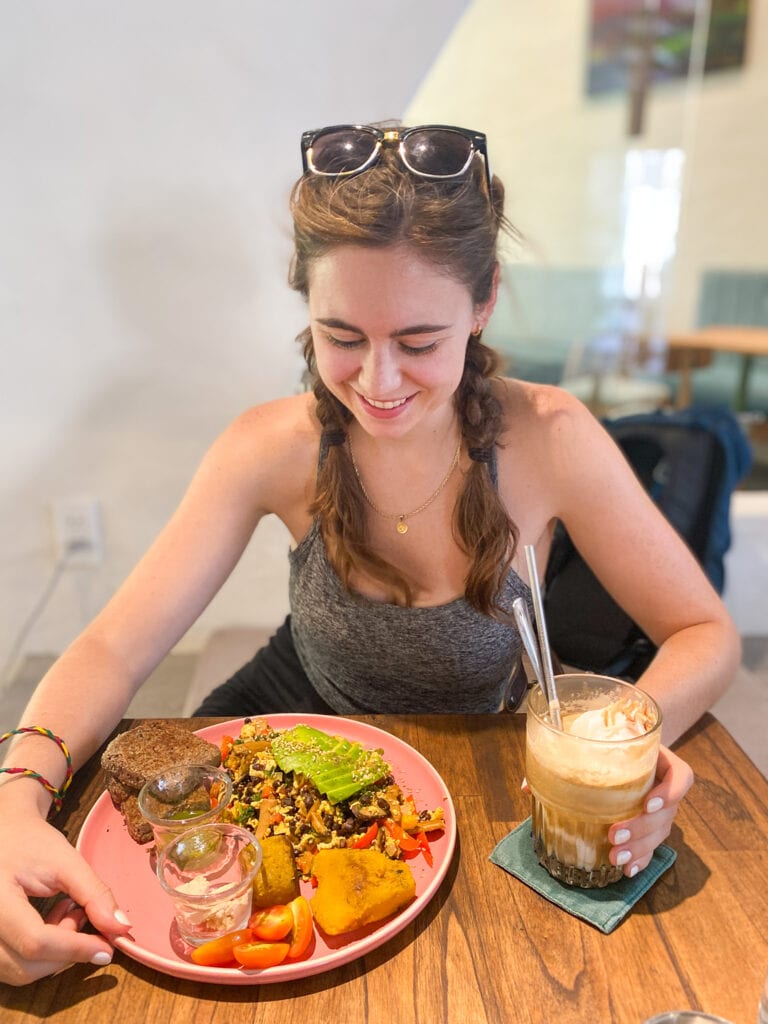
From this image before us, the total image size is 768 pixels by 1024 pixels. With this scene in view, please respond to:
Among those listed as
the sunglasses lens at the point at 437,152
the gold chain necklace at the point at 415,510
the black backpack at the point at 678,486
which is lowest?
the black backpack at the point at 678,486

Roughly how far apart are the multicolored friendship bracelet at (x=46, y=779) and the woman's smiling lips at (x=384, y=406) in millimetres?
570

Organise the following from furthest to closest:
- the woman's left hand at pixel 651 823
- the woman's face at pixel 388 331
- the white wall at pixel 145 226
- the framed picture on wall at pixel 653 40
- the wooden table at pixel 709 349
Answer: the wooden table at pixel 709 349, the framed picture on wall at pixel 653 40, the white wall at pixel 145 226, the woman's face at pixel 388 331, the woman's left hand at pixel 651 823

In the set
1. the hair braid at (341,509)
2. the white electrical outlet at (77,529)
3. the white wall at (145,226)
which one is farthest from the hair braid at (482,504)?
the white electrical outlet at (77,529)

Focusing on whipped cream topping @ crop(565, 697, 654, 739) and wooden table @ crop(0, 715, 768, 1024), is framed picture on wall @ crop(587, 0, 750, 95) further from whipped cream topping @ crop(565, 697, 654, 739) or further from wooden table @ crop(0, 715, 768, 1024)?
wooden table @ crop(0, 715, 768, 1024)

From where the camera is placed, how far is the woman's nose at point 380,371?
3.35 ft

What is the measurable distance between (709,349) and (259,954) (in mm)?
3979

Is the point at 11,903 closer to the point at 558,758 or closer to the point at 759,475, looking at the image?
the point at 558,758

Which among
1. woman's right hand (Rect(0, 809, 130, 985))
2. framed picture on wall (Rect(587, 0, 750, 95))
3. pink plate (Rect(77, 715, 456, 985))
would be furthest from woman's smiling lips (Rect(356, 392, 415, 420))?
framed picture on wall (Rect(587, 0, 750, 95))

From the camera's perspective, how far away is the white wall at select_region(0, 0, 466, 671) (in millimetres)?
1809

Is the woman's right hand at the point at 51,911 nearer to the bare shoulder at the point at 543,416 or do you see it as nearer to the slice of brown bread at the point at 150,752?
the slice of brown bread at the point at 150,752

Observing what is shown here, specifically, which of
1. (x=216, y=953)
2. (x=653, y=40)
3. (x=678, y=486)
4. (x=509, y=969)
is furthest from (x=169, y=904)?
(x=653, y=40)

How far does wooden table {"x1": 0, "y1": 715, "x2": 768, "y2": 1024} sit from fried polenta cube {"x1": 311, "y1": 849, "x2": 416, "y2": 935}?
0.03m

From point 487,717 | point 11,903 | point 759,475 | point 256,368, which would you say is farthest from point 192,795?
point 759,475

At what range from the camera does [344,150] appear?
1.04m
